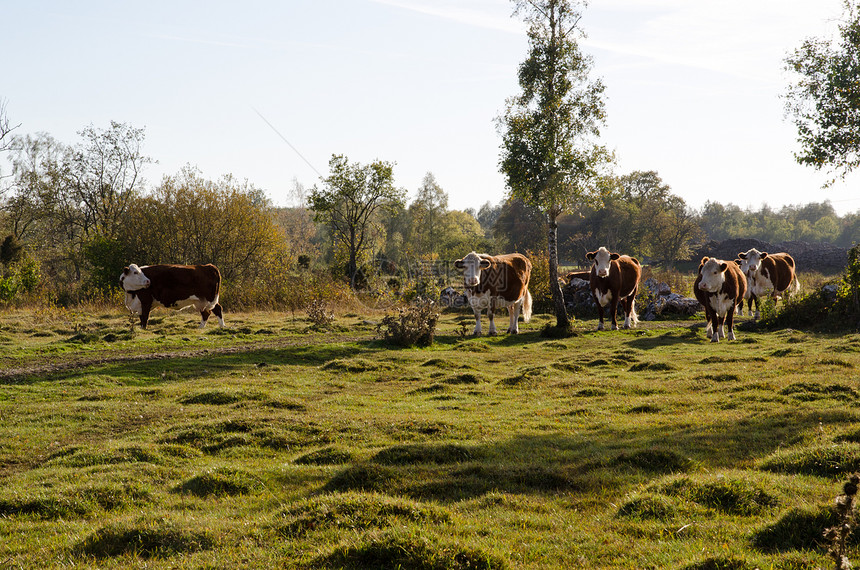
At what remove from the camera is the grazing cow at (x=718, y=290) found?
18.9m

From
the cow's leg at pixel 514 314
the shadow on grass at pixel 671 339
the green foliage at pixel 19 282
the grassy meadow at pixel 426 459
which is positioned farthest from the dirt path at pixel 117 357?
the green foliage at pixel 19 282

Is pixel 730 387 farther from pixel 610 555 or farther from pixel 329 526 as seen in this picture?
pixel 329 526

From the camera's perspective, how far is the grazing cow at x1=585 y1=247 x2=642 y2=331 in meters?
23.4

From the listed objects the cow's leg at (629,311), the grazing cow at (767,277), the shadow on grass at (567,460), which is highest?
the grazing cow at (767,277)

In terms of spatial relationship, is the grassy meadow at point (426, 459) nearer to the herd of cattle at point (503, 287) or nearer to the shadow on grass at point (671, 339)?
the shadow on grass at point (671, 339)

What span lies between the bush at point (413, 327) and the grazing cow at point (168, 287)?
700 centimetres

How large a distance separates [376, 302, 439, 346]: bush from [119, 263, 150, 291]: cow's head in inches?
321

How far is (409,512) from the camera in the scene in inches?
242

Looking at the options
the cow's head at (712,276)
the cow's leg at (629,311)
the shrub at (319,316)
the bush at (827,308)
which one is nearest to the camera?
the cow's head at (712,276)

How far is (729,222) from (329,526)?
145 meters

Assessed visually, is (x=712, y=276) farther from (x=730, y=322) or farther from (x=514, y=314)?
(x=514, y=314)

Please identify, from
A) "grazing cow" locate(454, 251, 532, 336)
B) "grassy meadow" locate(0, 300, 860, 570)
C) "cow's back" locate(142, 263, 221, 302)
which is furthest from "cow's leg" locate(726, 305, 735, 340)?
"cow's back" locate(142, 263, 221, 302)

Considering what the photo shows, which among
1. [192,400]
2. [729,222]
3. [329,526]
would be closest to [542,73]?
[192,400]

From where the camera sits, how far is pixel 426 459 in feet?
26.9
